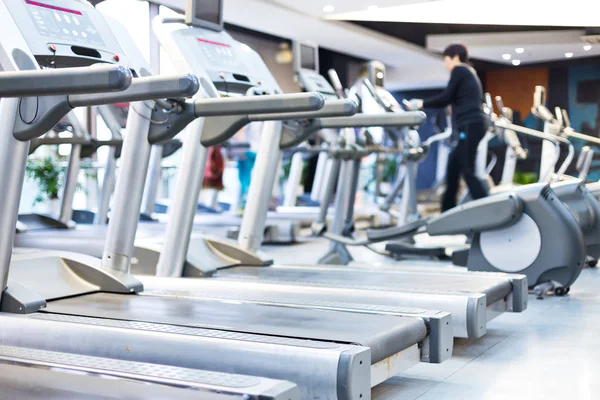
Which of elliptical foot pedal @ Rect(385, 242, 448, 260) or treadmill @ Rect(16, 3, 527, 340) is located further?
elliptical foot pedal @ Rect(385, 242, 448, 260)

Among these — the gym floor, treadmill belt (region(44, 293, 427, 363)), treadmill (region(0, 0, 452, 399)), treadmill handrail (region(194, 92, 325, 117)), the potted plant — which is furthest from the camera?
the potted plant

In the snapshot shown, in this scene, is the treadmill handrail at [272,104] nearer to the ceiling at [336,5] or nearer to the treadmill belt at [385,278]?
the treadmill belt at [385,278]

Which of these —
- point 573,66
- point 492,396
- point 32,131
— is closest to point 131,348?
point 32,131

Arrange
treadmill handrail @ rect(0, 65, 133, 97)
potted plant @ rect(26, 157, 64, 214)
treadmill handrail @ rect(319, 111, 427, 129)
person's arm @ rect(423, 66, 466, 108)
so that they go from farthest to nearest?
1. potted plant @ rect(26, 157, 64, 214)
2. person's arm @ rect(423, 66, 466, 108)
3. treadmill handrail @ rect(319, 111, 427, 129)
4. treadmill handrail @ rect(0, 65, 133, 97)

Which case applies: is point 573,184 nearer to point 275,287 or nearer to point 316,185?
point 275,287

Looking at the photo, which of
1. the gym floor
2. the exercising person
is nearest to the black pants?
the exercising person

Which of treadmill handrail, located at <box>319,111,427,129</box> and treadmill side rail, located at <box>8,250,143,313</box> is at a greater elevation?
treadmill handrail, located at <box>319,111,427,129</box>

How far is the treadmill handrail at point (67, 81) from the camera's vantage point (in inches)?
73.2

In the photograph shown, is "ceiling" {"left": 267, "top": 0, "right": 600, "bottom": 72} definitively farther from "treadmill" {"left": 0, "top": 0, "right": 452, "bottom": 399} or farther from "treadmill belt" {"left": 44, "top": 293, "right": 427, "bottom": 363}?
"treadmill belt" {"left": 44, "top": 293, "right": 427, "bottom": 363}

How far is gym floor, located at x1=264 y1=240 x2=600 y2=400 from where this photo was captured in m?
2.42

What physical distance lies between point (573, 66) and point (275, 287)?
620 centimetres

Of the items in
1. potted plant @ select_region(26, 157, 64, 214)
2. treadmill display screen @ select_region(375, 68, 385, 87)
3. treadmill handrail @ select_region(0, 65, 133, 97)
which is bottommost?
potted plant @ select_region(26, 157, 64, 214)

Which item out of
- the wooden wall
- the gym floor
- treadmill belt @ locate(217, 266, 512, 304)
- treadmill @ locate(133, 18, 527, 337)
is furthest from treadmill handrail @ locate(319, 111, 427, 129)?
the wooden wall

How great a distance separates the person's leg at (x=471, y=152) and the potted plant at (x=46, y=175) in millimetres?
4192
